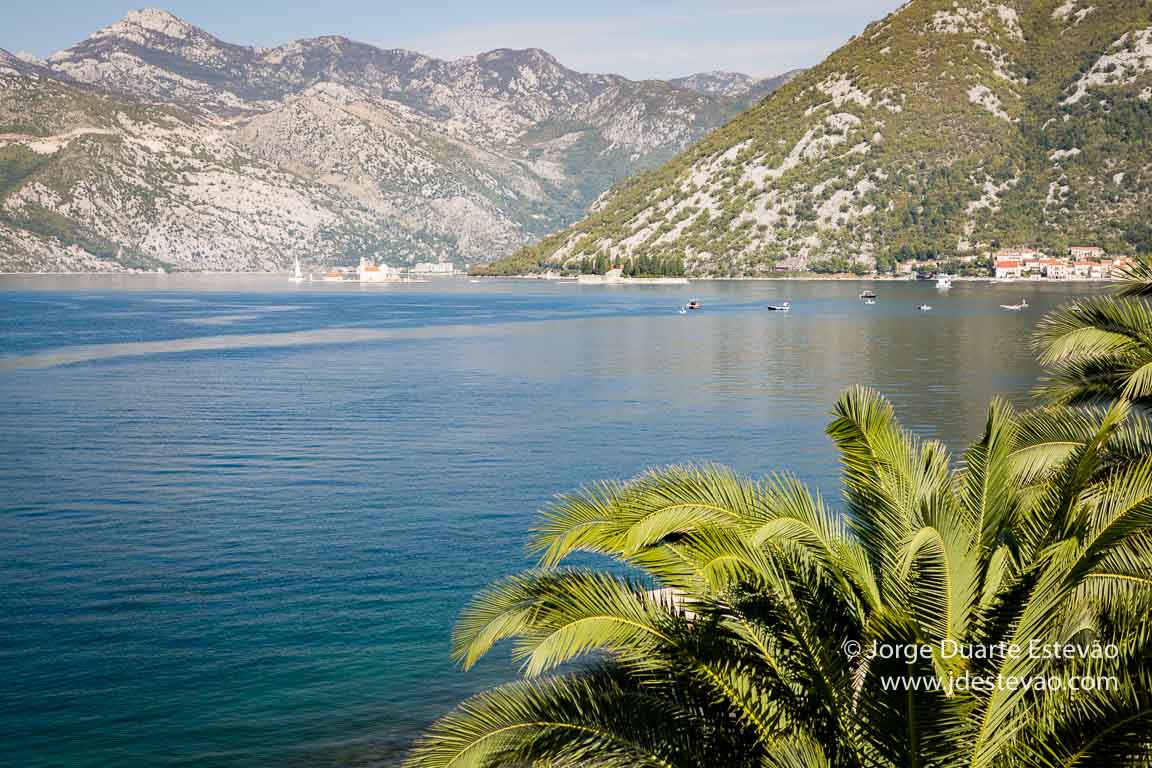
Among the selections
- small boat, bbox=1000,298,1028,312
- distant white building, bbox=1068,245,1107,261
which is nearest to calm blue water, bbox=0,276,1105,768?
small boat, bbox=1000,298,1028,312

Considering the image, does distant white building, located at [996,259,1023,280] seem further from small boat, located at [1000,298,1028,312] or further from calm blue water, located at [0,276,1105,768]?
calm blue water, located at [0,276,1105,768]

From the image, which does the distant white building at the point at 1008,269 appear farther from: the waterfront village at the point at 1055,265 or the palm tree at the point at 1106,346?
the palm tree at the point at 1106,346

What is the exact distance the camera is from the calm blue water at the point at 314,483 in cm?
1541

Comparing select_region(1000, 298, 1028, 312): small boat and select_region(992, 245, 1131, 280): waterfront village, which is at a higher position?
select_region(992, 245, 1131, 280): waterfront village

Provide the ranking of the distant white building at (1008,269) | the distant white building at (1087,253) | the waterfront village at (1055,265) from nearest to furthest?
the waterfront village at (1055,265), the distant white building at (1008,269), the distant white building at (1087,253)

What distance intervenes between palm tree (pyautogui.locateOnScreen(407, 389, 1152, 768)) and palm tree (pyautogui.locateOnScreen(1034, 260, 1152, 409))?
3.75 m

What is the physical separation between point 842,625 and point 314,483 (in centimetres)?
2338

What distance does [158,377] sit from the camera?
190ft

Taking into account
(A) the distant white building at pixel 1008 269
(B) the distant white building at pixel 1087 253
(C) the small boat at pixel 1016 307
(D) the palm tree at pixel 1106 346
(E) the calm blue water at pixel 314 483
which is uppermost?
(B) the distant white building at pixel 1087 253

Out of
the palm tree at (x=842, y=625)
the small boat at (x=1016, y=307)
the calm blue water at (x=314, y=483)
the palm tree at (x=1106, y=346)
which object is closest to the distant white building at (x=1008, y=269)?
the small boat at (x=1016, y=307)

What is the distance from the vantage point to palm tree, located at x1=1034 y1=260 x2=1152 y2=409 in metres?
12.5

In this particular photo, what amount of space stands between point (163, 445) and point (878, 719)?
32.8 m

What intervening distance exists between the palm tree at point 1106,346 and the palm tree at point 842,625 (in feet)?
12.3

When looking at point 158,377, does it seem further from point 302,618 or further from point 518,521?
point 302,618
